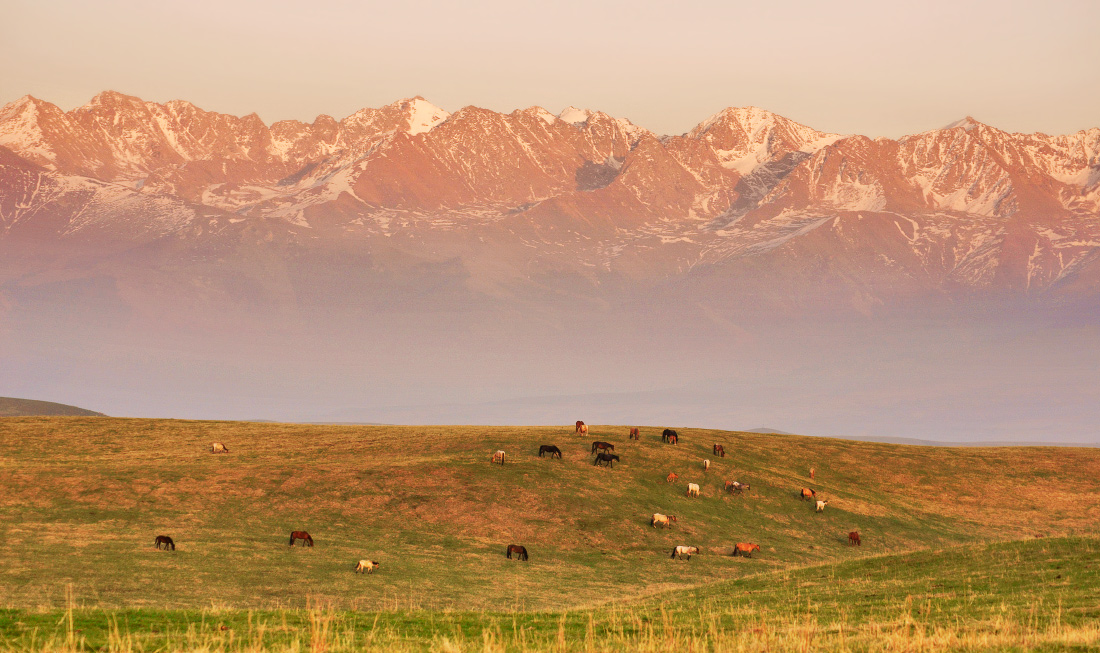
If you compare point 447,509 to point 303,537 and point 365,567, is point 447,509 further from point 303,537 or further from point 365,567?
point 365,567

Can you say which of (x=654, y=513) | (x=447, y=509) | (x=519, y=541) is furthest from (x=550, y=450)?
(x=519, y=541)

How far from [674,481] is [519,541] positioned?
63.5 ft

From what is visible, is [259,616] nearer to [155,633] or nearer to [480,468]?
[155,633]

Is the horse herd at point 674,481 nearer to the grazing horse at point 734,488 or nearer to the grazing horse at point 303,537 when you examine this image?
the grazing horse at point 734,488

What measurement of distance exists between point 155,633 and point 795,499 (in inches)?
2539

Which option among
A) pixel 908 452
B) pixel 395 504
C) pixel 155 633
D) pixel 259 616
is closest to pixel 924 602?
pixel 259 616

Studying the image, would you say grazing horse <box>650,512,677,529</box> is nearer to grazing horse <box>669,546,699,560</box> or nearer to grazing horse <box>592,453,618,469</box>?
grazing horse <box>669,546,699,560</box>

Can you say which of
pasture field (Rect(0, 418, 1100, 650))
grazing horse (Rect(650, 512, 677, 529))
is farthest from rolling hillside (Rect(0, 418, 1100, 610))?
grazing horse (Rect(650, 512, 677, 529))

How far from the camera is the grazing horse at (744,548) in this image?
6774 centimetres

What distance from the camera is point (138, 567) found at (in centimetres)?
5228

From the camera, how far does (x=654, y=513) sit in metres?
73.3

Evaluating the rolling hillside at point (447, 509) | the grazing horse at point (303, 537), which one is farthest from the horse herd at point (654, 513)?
the rolling hillside at point (447, 509)

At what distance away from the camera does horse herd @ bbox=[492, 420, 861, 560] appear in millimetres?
67750

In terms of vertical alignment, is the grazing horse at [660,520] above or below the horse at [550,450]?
below
